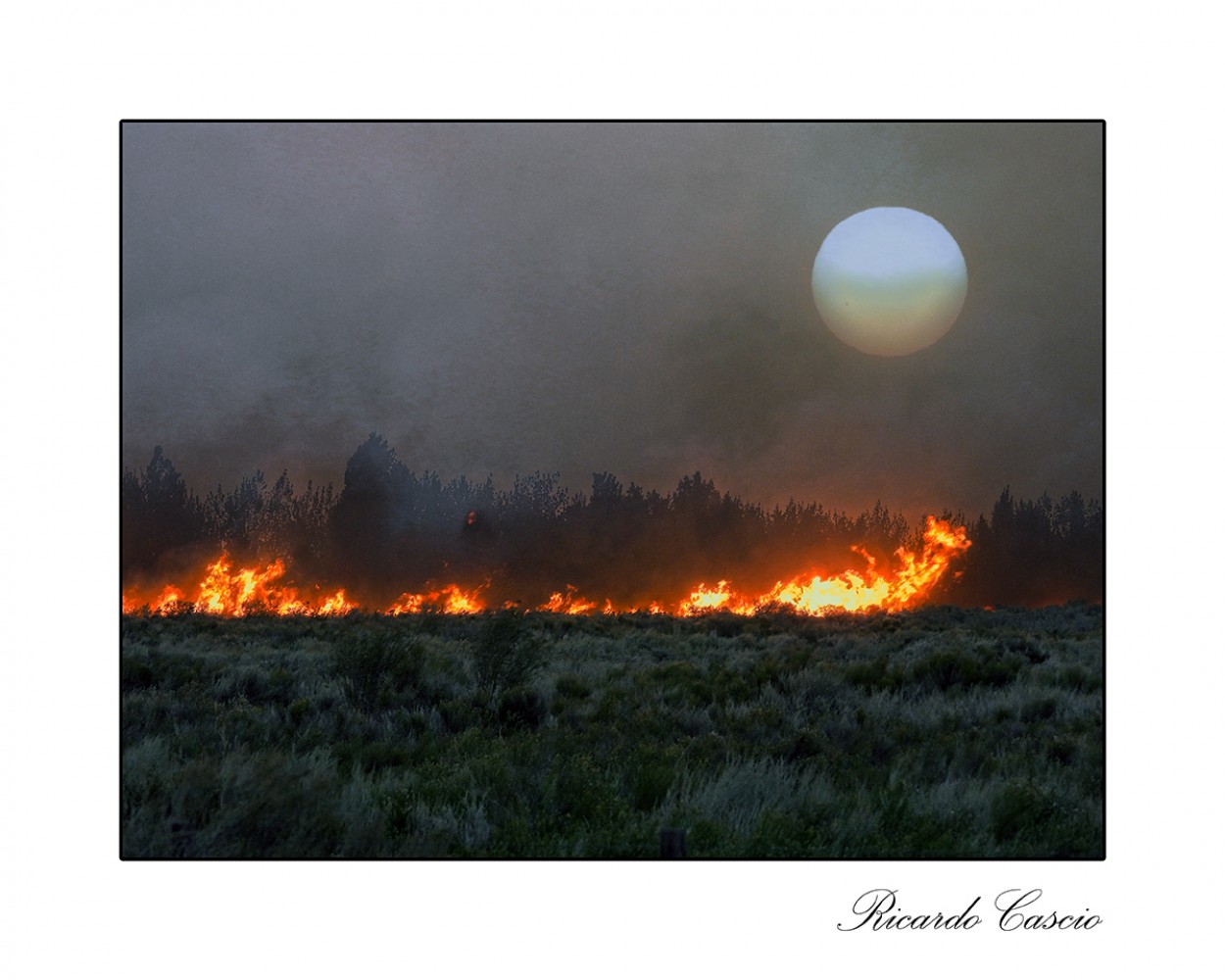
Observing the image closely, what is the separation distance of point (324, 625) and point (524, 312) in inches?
190

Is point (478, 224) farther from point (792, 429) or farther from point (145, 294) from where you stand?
point (792, 429)

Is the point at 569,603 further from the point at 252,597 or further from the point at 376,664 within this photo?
the point at 252,597

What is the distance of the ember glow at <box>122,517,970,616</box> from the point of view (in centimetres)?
954

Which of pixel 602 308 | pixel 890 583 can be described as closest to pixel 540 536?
pixel 602 308

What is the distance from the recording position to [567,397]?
8984mm

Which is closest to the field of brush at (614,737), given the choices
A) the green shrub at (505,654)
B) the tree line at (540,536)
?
the green shrub at (505,654)

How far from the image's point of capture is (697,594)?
398 inches

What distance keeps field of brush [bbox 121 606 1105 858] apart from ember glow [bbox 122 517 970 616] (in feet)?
1.18

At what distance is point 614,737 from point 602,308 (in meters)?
4.20

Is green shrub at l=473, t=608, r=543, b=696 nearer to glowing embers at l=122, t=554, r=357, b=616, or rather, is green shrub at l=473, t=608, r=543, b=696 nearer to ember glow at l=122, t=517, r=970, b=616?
ember glow at l=122, t=517, r=970, b=616

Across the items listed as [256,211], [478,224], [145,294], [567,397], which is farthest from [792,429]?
[145,294]
